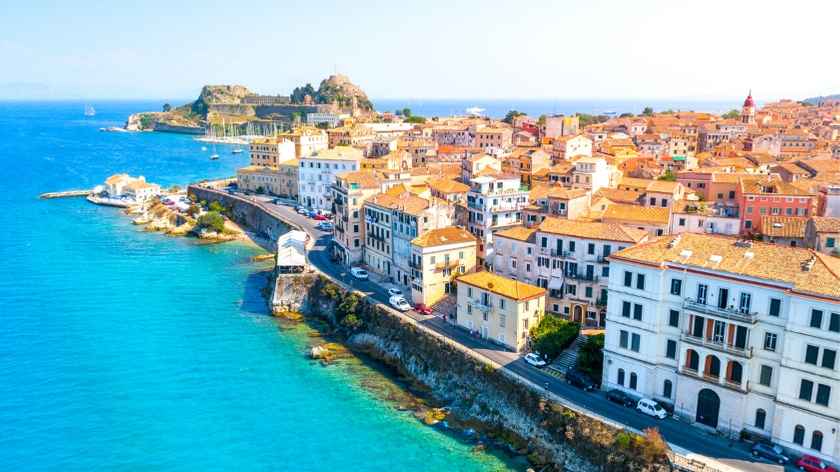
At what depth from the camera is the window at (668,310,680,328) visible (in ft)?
130

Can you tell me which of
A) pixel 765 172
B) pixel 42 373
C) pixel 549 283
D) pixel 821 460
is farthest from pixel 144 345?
pixel 765 172

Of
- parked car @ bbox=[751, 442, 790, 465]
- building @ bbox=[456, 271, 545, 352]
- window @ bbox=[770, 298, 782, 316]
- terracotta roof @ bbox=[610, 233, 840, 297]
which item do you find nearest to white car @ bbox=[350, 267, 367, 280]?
building @ bbox=[456, 271, 545, 352]

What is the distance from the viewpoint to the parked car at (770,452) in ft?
115

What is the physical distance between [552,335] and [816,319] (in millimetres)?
18263

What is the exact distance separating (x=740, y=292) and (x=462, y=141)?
353 feet

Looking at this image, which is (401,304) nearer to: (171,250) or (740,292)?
(740,292)

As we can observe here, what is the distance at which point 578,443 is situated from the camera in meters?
38.9

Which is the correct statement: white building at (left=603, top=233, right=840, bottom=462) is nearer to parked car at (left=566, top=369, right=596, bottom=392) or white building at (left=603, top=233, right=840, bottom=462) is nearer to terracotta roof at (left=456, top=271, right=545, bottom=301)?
parked car at (left=566, top=369, right=596, bottom=392)

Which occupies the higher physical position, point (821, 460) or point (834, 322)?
point (834, 322)

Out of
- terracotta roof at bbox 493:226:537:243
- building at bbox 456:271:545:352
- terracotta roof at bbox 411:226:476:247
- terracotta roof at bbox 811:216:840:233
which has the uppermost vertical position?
terracotta roof at bbox 811:216:840:233

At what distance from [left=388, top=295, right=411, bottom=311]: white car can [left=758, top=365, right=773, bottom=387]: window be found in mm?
30289

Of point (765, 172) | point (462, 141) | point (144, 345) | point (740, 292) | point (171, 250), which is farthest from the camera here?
point (462, 141)

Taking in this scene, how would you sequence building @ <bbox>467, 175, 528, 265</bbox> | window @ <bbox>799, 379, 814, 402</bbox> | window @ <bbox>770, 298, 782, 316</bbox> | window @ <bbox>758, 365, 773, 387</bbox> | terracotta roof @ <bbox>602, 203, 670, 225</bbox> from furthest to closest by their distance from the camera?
building @ <bbox>467, 175, 528, 265</bbox>
terracotta roof @ <bbox>602, 203, 670, 225</bbox>
window @ <bbox>758, 365, 773, 387</bbox>
window @ <bbox>770, 298, 782, 316</bbox>
window @ <bbox>799, 379, 814, 402</bbox>

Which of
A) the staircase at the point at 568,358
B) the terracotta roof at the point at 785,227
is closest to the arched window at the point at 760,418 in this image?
the staircase at the point at 568,358
